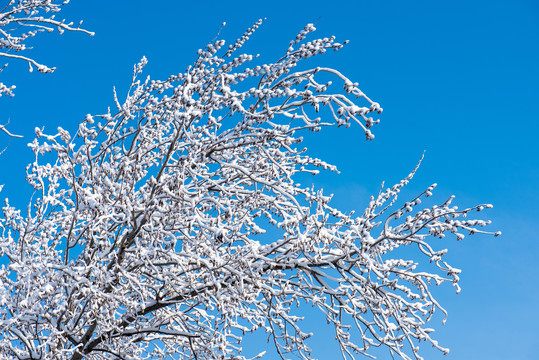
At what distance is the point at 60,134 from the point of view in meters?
6.10

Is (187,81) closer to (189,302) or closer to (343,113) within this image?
(343,113)

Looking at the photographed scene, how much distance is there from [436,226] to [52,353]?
416 centimetres

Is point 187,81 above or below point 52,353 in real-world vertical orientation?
above

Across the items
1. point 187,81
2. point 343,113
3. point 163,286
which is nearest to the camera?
point 343,113

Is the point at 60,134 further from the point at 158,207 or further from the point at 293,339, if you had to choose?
the point at 293,339

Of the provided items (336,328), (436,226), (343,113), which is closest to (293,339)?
(336,328)

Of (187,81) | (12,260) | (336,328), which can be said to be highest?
(187,81)

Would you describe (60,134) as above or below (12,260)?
above

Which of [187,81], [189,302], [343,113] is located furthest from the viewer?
[189,302]

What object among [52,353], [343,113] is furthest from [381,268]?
[52,353]

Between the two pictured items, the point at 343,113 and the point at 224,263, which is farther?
the point at 224,263

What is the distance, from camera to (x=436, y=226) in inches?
214

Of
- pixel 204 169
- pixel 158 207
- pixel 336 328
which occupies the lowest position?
pixel 336 328

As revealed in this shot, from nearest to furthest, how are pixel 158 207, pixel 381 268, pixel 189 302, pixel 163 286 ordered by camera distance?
Answer: pixel 158 207 < pixel 381 268 < pixel 163 286 < pixel 189 302
